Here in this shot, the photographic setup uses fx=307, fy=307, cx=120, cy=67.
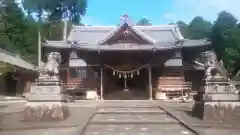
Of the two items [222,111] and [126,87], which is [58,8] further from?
[222,111]

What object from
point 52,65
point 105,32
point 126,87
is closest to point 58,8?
point 105,32

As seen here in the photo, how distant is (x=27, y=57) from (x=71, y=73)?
21.7 m

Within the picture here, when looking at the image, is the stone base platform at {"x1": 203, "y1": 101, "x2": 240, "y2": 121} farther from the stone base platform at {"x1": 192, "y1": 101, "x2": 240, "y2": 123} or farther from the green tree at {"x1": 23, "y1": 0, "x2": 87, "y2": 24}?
the green tree at {"x1": 23, "y1": 0, "x2": 87, "y2": 24}

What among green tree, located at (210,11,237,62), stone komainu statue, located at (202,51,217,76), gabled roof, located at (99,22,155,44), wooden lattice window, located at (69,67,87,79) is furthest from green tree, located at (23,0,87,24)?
stone komainu statue, located at (202,51,217,76)

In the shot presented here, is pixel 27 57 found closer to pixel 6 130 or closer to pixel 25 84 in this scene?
pixel 25 84

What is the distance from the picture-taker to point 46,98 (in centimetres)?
1319

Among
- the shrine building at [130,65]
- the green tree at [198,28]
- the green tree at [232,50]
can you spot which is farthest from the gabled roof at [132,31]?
the green tree at [198,28]

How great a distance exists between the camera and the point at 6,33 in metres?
48.6

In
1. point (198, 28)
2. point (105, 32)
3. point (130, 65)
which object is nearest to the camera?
point (130, 65)

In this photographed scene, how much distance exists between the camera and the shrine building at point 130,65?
28.2 m

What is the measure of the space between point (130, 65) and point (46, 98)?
16.2m

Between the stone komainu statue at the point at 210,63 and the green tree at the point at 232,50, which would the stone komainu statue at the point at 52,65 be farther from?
the green tree at the point at 232,50

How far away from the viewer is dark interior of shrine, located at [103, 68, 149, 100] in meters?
28.9

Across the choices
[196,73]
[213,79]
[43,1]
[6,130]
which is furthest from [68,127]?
[43,1]
